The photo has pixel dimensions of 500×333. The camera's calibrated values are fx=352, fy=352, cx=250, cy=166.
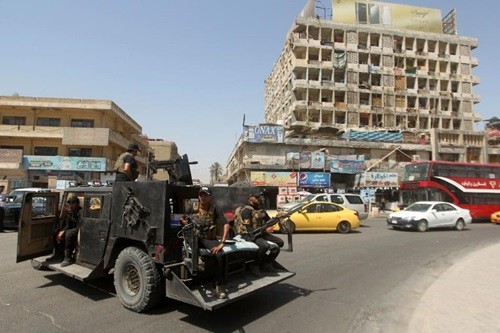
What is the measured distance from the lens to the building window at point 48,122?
39.3m

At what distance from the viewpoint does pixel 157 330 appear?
14.7ft

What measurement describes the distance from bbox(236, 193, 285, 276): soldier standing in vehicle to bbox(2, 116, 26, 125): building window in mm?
42055

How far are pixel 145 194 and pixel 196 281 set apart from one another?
4.77 ft

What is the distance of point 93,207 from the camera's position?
239 inches

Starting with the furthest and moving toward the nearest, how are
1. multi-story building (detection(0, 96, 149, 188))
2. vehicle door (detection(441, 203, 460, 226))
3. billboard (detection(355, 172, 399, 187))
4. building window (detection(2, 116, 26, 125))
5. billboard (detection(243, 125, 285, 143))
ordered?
billboard (detection(243, 125, 285, 143))
building window (detection(2, 116, 26, 125))
billboard (detection(355, 172, 399, 187))
multi-story building (detection(0, 96, 149, 188))
vehicle door (detection(441, 203, 460, 226))

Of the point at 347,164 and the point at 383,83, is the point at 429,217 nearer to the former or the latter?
the point at 347,164

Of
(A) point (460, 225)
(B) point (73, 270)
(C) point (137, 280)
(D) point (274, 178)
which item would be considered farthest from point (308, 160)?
(C) point (137, 280)

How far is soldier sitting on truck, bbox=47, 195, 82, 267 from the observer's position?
6324mm

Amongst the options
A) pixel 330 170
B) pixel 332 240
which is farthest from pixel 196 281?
pixel 330 170

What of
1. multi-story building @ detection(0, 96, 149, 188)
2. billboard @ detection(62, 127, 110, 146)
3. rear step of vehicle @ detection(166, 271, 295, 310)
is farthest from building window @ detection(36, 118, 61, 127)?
rear step of vehicle @ detection(166, 271, 295, 310)

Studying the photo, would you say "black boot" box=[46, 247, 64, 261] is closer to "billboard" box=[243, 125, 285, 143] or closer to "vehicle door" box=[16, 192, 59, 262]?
"vehicle door" box=[16, 192, 59, 262]

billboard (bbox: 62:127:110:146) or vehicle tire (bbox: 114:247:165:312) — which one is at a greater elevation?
billboard (bbox: 62:127:110:146)

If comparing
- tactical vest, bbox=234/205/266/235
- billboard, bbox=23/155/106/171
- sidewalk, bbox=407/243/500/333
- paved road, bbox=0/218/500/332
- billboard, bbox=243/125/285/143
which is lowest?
paved road, bbox=0/218/500/332

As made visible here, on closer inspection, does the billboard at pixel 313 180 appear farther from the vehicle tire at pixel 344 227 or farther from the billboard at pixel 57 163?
the billboard at pixel 57 163
